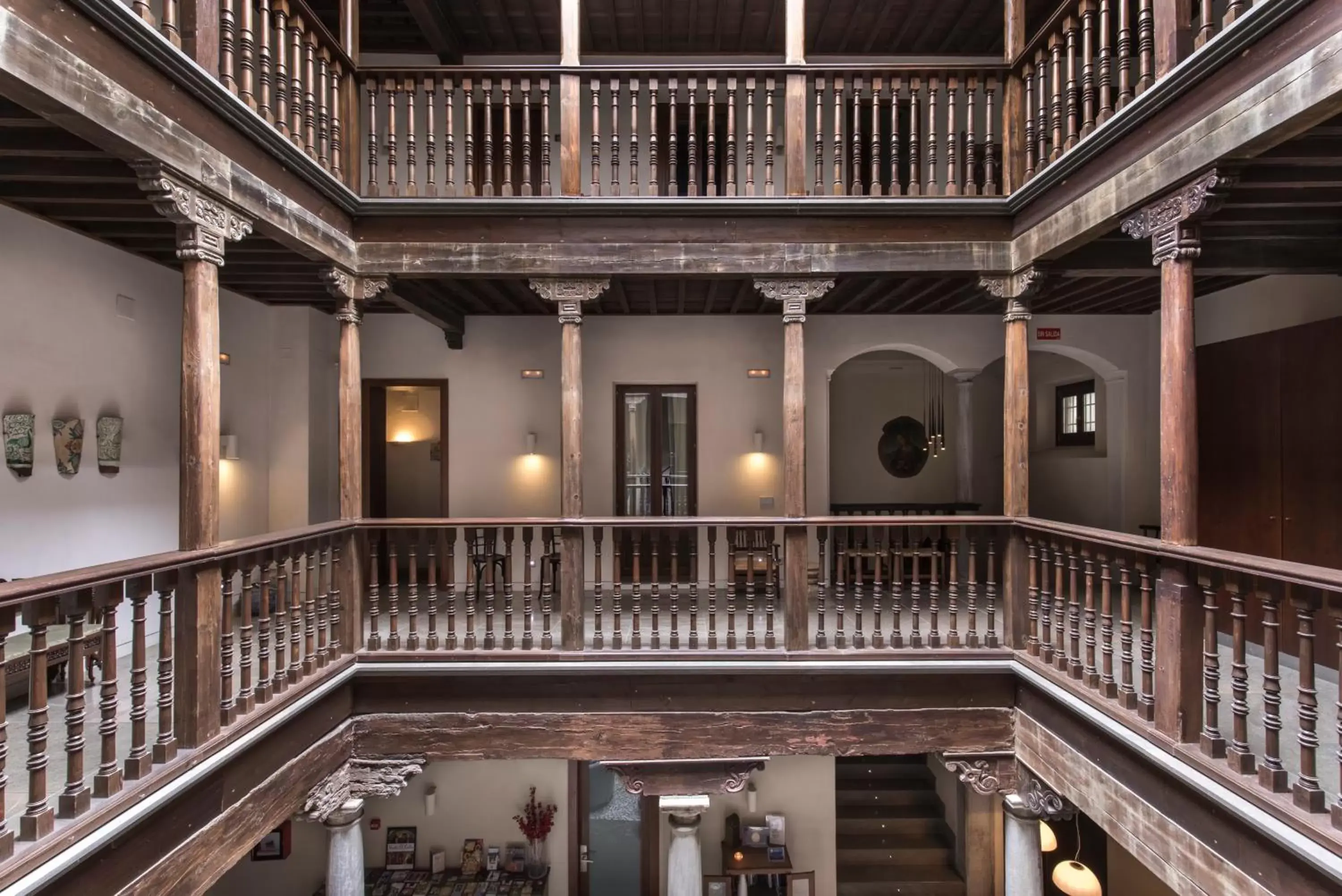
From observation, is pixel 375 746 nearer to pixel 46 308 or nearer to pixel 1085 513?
pixel 46 308

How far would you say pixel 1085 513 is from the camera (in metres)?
9.38

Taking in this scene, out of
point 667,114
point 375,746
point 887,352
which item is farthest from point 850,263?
point 887,352

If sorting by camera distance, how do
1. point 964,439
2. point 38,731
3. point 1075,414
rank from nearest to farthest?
point 38,731, point 964,439, point 1075,414

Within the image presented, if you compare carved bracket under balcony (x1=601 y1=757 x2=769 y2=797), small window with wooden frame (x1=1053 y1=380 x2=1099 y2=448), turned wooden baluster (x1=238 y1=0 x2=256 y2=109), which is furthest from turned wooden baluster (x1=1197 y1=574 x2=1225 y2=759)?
small window with wooden frame (x1=1053 y1=380 x2=1099 y2=448)

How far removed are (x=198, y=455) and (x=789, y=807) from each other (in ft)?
23.1

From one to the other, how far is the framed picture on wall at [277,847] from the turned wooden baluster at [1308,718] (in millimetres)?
8785

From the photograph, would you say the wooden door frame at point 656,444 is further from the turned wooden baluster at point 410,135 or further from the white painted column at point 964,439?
the turned wooden baluster at point 410,135

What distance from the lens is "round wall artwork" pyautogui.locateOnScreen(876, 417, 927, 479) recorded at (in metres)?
12.3

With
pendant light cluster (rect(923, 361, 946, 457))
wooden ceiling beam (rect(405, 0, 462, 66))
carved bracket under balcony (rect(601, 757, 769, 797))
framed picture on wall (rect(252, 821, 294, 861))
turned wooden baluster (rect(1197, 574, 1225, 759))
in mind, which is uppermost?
wooden ceiling beam (rect(405, 0, 462, 66))

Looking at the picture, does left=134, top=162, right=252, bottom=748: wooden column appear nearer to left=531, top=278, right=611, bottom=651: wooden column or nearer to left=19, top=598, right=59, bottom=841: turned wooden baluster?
left=19, top=598, right=59, bottom=841: turned wooden baluster

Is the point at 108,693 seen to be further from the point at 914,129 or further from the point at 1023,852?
the point at 914,129

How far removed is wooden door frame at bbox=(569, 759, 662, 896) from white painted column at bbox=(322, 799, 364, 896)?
3101 millimetres

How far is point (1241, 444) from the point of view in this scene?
6.32 metres

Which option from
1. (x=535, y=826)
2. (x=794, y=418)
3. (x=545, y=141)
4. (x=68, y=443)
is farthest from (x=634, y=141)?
(x=535, y=826)
